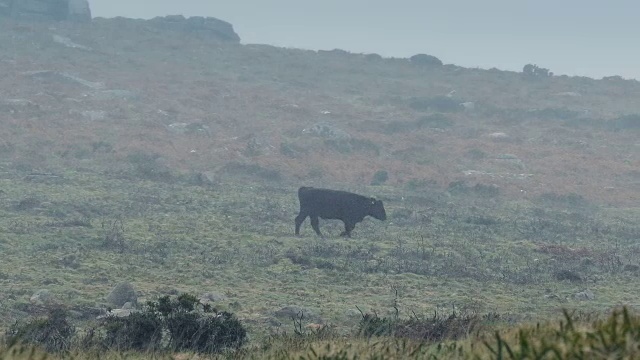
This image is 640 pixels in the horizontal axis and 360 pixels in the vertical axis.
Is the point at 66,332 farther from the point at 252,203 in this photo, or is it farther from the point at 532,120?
the point at 532,120

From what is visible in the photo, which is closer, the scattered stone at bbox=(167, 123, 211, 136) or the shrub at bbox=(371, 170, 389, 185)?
the shrub at bbox=(371, 170, 389, 185)

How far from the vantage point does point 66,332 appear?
12.1m

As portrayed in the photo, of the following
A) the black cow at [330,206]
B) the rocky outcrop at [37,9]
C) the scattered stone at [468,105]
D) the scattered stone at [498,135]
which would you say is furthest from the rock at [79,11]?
the black cow at [330,206]

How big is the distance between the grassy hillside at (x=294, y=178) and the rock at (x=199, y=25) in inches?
96.8

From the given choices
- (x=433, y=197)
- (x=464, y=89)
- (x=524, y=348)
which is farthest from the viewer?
(x=464, y=89)

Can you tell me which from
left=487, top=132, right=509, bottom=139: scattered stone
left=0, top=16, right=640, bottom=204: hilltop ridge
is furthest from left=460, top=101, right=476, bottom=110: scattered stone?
left=487, top=132, right=509, bottom=139: scattered stone

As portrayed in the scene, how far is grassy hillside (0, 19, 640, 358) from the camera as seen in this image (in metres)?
19.9

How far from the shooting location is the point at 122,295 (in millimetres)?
16953

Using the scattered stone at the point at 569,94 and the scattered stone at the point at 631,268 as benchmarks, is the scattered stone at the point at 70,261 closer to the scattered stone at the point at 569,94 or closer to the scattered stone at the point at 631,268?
the scattered stone at the point at 631,268

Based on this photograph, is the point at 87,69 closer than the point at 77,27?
Yes

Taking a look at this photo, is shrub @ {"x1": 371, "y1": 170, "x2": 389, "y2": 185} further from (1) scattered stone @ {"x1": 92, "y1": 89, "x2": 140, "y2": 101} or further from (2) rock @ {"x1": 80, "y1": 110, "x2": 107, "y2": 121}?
(1) scattered stone @ {"x1": 92, "y1": 89, "x2": 140, "y2": 101}

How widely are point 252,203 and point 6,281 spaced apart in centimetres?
1664

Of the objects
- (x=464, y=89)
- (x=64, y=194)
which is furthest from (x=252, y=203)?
(x=464, y=89)

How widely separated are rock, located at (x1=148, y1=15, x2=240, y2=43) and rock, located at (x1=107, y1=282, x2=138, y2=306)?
271 ft
